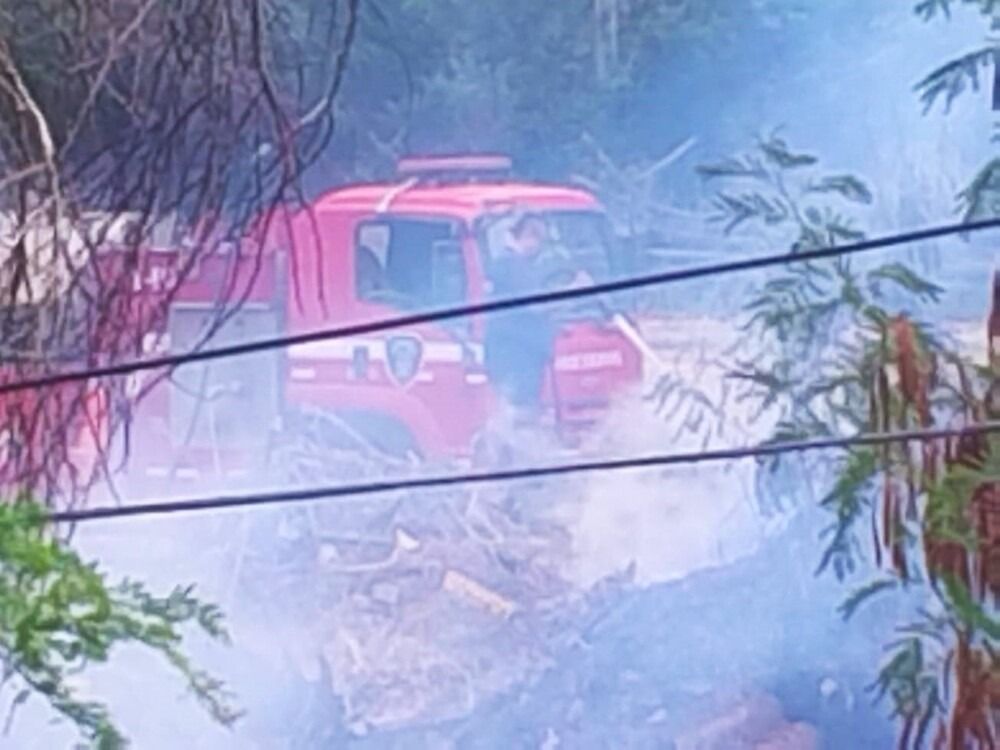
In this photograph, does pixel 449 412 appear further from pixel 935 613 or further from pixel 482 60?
pixel 935 613

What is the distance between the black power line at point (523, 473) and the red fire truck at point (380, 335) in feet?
0.12

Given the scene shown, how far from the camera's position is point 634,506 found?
148cm

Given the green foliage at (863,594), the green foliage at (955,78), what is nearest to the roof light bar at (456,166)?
the green foliage at (955,78)

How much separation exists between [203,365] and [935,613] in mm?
632

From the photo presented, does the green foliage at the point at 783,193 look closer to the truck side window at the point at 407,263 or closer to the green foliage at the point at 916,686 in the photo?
the truck side window at the point at 407,263

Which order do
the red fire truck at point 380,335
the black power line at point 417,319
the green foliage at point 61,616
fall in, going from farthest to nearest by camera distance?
1. the red fire truck at point 380,335
2. the black power line at point 417,319
3. the green foliage at point 61,616

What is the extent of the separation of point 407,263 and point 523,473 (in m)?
0.20

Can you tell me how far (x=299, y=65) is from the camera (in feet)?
4.50

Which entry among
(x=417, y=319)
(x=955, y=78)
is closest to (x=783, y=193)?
(x=955, y=78)

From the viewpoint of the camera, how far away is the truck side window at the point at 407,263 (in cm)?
144

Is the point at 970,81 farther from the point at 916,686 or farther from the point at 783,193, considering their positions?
the point at 916,686

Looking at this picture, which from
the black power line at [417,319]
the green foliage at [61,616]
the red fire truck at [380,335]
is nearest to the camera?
the green foliage at [61,616]

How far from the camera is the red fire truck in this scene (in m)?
→ 1.40

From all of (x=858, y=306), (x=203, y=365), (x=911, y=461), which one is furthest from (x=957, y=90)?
(x=203, y=365)
